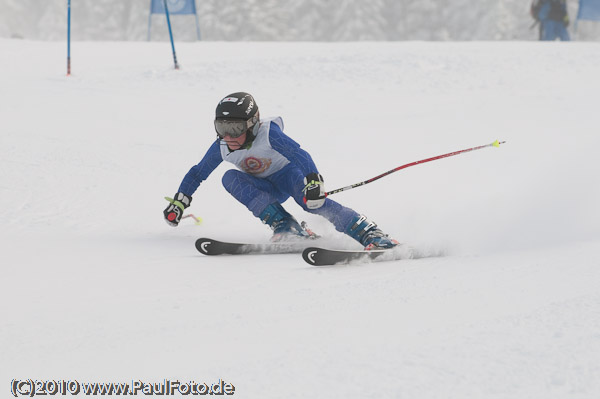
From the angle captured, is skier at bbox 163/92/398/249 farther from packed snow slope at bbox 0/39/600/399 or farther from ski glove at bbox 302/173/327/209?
packed snow slope at bbox 0/39/600/399

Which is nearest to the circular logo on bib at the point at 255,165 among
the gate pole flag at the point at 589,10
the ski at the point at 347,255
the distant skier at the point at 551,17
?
the ski at the point at 347,255

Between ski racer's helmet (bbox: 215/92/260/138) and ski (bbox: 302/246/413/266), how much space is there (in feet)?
3.84

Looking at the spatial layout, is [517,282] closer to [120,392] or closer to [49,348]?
[120,392]

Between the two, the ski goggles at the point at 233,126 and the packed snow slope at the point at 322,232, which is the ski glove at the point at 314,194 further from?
the ski goggles at the point at 233,126

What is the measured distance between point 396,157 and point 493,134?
1786 mm

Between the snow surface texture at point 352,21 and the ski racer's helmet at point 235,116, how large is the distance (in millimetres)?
32658

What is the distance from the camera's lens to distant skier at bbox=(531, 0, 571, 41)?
15.5 m

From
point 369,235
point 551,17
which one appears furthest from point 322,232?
point 551,17

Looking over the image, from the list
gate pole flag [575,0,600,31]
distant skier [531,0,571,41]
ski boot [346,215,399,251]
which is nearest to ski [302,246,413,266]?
ski boot [346,215,399,251]

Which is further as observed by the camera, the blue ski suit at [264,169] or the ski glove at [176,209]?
the ski glove at [176,209]

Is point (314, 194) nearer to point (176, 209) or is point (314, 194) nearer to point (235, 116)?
point (235, 116)

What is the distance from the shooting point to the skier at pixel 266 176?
166 inches

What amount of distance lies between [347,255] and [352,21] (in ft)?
118

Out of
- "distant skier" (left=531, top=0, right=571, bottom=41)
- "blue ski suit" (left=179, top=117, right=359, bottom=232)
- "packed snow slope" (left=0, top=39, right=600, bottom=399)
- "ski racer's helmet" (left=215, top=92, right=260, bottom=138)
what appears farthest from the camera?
"distant skier" (left=531, top=0, right=571, bottom=41)
